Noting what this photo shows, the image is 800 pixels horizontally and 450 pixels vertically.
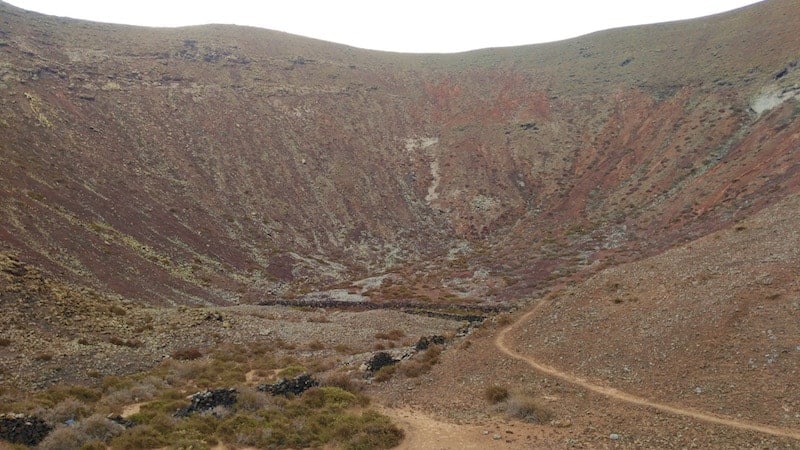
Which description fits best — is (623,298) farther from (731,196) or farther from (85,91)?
(85,91)

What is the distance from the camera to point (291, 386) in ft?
66.6

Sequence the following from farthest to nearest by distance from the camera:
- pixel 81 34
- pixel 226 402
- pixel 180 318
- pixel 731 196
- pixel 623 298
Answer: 1. pixel 81 34
2. pixel 731 196
3. pixel 180 318
4. pixel 623 298
5. pixel 226 402

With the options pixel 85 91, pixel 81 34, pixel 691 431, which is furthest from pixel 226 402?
pixel 81 34

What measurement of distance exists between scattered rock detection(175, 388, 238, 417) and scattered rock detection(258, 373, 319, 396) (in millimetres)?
1677

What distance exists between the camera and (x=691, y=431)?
1320cm

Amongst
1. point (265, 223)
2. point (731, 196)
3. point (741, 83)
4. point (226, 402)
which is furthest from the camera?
point (741, 83)

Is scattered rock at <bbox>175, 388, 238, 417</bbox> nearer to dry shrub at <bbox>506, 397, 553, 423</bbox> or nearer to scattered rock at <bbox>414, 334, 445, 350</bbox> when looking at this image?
scattered rock at <bbox>414, 334, 445, 350</bbox>

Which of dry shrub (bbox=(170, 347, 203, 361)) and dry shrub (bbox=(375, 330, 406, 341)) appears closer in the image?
dry shrub (bbox=(170, 347, 203, 361))

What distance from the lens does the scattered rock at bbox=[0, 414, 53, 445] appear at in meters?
14.9

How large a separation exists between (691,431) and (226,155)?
6476 cm

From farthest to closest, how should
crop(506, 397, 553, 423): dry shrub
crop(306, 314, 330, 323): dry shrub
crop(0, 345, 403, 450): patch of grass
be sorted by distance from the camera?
crop(306, 314, 330, 323): dry shrub → crop(506, 397, 553, 423): dry shrub → crop(0, 345, 403, 450): patch of grass

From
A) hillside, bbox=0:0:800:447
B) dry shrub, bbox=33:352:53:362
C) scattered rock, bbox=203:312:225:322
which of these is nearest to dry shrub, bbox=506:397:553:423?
hillside, bbox=0:0:800:447

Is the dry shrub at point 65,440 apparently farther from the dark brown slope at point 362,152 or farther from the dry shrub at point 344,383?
the dark brown slope at point 362,152

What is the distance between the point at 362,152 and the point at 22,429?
6383 cm
